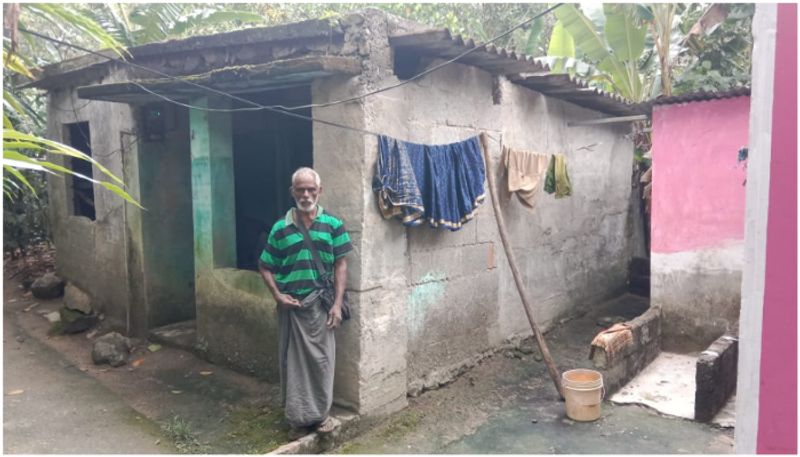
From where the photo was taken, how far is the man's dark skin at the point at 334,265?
4441 millimetres

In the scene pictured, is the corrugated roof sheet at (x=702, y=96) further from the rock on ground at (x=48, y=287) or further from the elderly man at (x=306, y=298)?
the rock on ground at (x=48, y=287)

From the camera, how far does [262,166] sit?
314 inches

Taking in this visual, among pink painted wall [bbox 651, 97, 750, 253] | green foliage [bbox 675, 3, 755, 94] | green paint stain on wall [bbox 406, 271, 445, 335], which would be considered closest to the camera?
green paint stain on wall [bbox 406, 271, 445, 335]

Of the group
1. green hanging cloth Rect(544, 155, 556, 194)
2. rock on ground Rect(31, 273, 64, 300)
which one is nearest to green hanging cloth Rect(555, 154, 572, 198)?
green hanging cloth Rect(544, 155, 556, 194)

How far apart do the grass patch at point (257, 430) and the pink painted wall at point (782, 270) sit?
3.34 meters

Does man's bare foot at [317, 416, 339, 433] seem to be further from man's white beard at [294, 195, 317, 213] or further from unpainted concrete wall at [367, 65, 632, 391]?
man's white beard at [294, 195, 317, 213]

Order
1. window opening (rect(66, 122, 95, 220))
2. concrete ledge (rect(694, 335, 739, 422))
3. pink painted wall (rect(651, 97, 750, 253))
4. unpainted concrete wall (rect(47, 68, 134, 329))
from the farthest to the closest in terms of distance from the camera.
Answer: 1. window opening (rect(66, 122, 95, 220))
2. unpainted concrete wall (rect(47, 68, 134, 329))
3. pink painted wall (rect(651, 97, 750, 253))
4. concrete ledge (rect(694, 335, 739, 422))

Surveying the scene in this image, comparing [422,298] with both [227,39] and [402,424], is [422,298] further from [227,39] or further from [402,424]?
[227,39]

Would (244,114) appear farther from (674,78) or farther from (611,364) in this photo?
(674,78)

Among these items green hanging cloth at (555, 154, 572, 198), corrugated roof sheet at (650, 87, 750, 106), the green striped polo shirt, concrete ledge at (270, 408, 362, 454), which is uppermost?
corrugated roof sheet at (650, 87, 750, 106)

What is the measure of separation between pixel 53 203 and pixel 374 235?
20.8 feet

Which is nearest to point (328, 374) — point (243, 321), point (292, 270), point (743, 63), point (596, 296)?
point (292, 270)

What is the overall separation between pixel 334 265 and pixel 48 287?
622 cm

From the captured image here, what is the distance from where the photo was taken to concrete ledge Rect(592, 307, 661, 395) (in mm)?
5559
